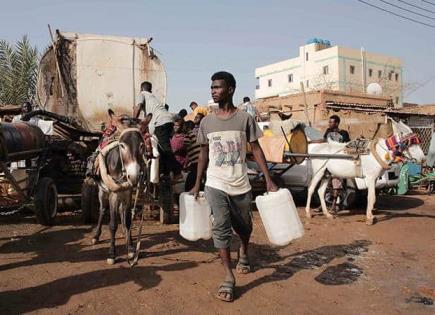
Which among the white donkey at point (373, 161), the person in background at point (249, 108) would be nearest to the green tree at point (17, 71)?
the person in background at point (249, 108)

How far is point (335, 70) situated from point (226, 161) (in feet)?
144

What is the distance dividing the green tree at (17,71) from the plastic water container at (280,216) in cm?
1533

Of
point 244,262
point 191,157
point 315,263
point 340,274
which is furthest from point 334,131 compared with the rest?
point 244,262

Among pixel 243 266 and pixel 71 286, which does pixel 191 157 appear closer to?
pixel 243 266

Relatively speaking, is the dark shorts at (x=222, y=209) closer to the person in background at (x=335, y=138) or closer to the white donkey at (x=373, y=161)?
the white donkey at (x=373, y=161)

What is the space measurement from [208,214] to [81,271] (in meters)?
1.68

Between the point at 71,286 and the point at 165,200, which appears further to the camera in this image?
the point at 165,200

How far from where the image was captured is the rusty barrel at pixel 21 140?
6359 mm

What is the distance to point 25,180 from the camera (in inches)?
295

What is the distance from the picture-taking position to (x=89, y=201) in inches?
316

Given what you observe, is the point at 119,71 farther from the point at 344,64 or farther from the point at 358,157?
the point at 344,64

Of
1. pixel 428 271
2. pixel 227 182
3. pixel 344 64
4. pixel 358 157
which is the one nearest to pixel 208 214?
pixel 227 182

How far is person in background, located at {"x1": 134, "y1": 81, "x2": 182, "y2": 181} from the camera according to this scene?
288 inches

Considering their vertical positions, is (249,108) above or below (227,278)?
above
